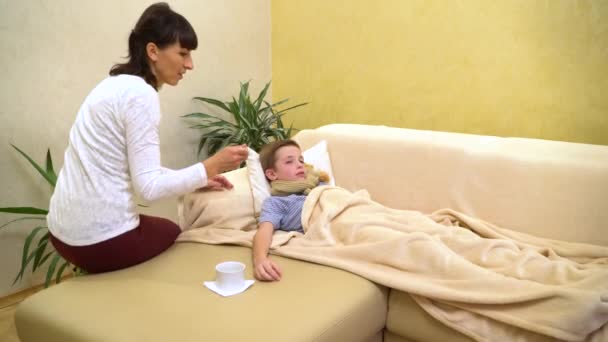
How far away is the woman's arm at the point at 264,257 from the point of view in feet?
5.17

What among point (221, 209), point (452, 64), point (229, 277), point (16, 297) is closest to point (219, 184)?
point (221, 209)

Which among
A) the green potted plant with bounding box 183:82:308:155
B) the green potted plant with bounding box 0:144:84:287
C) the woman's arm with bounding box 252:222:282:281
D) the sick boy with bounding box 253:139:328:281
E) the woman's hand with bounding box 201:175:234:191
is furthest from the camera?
the green potted plant with bounding box 183:82:308:155

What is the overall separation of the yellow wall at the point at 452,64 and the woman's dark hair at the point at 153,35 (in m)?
1.54

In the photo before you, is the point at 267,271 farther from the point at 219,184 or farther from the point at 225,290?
the point at 219,184

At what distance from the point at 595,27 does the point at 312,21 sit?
64.0 inches

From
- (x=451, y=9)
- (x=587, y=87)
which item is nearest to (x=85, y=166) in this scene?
(x=451, y=9)

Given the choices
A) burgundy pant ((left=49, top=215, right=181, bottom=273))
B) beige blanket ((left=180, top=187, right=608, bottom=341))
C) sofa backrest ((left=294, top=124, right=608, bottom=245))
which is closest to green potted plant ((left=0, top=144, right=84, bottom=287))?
burgundy pant ((left=49, top=215, right=181, bottom=273))

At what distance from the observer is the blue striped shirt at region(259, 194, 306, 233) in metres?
1.92

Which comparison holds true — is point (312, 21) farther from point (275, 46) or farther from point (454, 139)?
point (454, 139)

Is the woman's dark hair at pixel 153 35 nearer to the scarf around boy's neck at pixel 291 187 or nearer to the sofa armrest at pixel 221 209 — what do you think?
the sofa armrest at pixel 221 209

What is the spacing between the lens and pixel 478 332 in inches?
54.8

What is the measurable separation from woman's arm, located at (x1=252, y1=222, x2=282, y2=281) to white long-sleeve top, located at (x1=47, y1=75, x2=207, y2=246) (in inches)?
12.7

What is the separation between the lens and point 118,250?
1.62m

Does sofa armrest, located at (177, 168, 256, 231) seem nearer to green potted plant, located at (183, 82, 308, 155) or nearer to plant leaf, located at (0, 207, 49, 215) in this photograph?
plant leaf, located at (0, 207, 49, 215)
